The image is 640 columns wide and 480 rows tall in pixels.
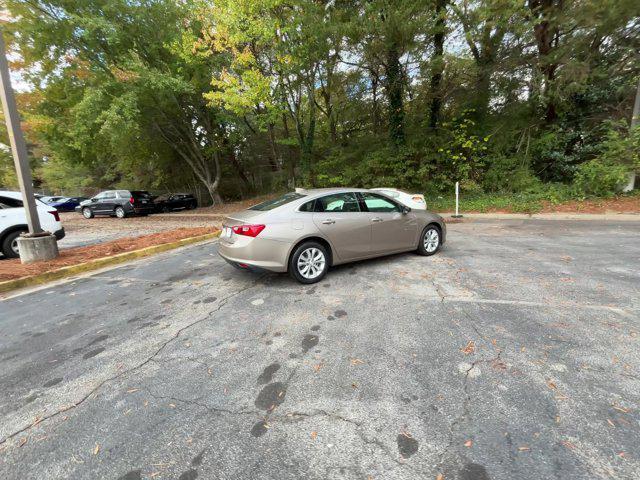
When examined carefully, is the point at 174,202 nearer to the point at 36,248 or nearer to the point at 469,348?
the point at 36,248

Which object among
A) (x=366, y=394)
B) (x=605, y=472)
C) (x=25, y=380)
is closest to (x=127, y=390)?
(x=25, y=380)

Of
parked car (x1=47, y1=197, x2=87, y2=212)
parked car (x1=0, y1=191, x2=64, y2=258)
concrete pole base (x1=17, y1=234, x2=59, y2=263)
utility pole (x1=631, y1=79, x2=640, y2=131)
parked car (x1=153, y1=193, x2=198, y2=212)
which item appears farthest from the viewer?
parked car (x1=47, y1=197, x2=87, y2=212)

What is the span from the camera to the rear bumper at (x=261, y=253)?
4.24 m

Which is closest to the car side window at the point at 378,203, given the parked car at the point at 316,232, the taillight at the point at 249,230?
→ the parked car at the point at 316,232

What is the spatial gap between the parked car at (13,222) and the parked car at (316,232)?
205 inches

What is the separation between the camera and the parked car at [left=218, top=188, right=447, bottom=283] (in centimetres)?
429

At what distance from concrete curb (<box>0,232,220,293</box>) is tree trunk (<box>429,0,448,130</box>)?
451 inches

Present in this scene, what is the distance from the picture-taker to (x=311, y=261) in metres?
4.56

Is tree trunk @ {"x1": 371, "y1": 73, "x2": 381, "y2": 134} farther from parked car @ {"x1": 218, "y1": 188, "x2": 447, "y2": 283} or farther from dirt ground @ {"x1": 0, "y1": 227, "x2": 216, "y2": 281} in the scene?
parked car @ {"x1": 218, "y1": 188, "x2": 447, "y2": 283}

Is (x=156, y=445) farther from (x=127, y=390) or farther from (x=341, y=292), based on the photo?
(x=341, y=292)

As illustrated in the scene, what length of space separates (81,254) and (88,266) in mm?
1154

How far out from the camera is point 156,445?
1918 millimetres

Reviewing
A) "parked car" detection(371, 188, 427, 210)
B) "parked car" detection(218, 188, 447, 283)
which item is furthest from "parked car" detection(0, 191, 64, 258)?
"parked car" detection(371, 188, 427, 210)

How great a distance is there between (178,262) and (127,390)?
408cm
